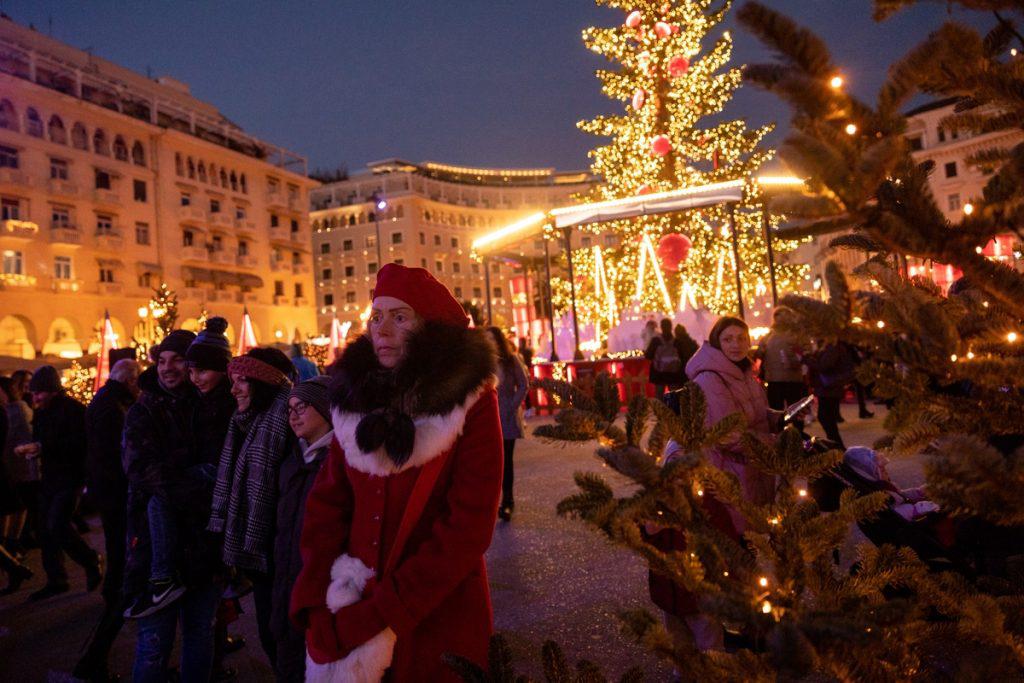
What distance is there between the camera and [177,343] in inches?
154

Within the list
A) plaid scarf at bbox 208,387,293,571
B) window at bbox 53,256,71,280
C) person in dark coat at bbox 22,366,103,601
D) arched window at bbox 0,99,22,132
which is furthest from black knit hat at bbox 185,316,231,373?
arched window at bbox 0,99,22,132

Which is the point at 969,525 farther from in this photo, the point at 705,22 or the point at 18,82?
the point at 18,82

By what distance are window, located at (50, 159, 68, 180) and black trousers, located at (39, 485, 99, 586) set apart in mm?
35323

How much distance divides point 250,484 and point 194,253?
4243cm

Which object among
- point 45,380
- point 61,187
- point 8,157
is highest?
point 8,157

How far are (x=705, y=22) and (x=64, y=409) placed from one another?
66.4 ft

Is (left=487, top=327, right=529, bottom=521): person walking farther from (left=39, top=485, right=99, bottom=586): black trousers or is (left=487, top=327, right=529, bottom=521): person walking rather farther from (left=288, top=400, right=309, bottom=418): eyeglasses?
(left=39, top=485, right=99, bottom=586): black trousers

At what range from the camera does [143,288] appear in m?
38.9

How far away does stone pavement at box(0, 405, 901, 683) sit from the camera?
3824mm

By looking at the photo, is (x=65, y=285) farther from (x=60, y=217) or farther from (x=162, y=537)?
(x=162, y=537)

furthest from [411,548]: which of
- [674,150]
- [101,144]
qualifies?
[101,144]

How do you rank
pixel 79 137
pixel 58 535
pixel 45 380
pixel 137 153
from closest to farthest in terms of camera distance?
pixel 58 535 → pixel 45 380 → pixel 79 137 → pixel 137 153

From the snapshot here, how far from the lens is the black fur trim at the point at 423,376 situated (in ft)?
7.28

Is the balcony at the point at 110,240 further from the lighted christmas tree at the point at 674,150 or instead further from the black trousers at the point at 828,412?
the black trousers at the point at 828,412
